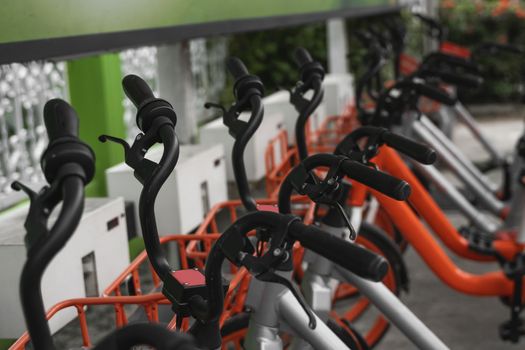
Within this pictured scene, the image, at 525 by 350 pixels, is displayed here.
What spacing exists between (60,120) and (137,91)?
342 mm

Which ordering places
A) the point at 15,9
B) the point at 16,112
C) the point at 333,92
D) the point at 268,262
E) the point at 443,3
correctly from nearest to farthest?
the point at 268,262
the point at 15,9
the point at 16,112
the point at 333,92
the point at 443,3

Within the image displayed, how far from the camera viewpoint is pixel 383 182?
56.2 inches

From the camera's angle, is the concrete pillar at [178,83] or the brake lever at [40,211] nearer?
the brake lever at [40,211]

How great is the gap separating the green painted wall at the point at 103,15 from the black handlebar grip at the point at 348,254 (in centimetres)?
96

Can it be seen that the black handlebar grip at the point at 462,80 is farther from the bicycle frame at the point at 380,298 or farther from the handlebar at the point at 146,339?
the handlebar at the point at 146,339

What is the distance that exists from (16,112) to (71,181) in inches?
110

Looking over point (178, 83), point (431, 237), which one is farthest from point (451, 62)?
point (178, 83)

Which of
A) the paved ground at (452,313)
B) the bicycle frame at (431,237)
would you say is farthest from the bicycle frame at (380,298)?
the paved ground at (452,313)

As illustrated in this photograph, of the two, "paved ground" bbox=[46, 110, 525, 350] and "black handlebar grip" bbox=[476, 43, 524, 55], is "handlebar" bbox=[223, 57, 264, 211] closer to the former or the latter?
"paved ground" bbox=[46, 110, 525, 350]

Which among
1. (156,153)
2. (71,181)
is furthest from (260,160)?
(71,181)

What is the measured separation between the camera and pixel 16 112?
12.1 ft

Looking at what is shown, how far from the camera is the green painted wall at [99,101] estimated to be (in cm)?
346

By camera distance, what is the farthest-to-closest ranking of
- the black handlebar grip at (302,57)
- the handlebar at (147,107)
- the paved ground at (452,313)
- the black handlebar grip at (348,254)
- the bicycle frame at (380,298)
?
1. the paved ground at (452,313)
2. the black handlebar grip at (302,57)
3. the bicycle frame at (380,298)
4. the handlebar at (147,107)
5. the black handlebar grip at (348,254)

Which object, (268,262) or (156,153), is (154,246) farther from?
(156,153)
